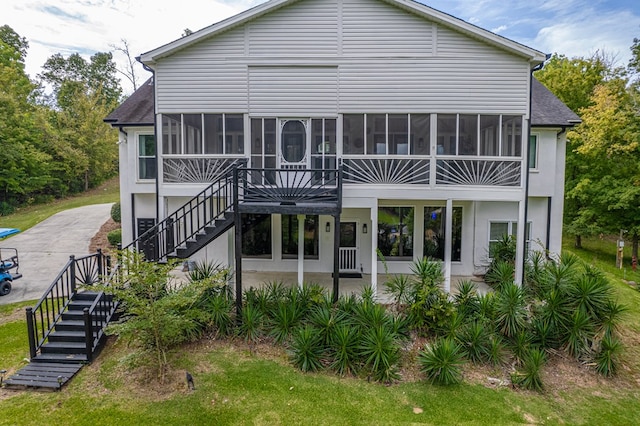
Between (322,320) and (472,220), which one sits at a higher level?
(472,220)

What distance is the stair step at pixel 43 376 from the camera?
619 centimetres

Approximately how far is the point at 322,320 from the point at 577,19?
79.0 feet

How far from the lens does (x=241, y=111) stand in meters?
9.72

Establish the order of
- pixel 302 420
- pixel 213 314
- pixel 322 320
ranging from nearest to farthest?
pixel 302 420
pixel 322 320
pixel 213 314

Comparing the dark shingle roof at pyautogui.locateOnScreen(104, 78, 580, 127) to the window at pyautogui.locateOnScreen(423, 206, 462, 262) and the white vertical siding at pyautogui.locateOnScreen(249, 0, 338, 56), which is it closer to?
the window at pyautogui.locateOnScreen(423, 206, 462, 262)

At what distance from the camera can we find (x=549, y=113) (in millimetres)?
12062

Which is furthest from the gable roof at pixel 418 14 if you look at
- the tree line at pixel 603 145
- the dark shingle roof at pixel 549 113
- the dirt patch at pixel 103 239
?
the dirt patch at pixel 103 239

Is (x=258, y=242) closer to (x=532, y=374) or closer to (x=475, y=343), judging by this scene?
(x=475, y=343)

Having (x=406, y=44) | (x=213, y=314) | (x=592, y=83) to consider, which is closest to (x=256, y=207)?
(x=213, y=314)

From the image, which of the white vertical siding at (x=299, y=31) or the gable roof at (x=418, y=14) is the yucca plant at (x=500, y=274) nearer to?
the gable roof at (x=418, y=14)

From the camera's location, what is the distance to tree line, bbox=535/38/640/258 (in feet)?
50.9

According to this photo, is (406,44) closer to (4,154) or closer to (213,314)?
(213,314)

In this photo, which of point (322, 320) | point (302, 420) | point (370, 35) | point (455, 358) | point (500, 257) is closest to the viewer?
point (302, 420)

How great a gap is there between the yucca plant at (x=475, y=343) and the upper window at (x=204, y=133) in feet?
25.9
